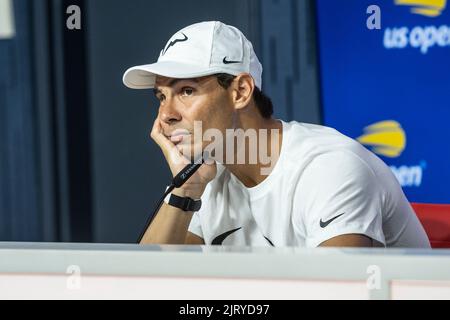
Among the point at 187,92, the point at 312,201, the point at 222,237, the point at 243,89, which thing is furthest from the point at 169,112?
the point at 312,201

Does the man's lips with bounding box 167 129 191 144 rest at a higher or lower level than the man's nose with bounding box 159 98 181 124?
lower

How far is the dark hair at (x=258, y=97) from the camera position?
1909 millimetres

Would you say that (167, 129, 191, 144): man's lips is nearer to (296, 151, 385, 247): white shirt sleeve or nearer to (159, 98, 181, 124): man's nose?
(159, 98, 181, 124): man's nose

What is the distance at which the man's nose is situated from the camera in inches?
74.1

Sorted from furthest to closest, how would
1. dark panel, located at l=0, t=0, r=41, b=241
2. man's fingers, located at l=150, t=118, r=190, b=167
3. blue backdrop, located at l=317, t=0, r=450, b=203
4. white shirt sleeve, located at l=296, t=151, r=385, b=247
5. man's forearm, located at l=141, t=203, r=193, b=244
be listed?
1. dark panel, located at l=0, t=0, r=41, b=241
2. blue backdrop, located at l=317, t=0, r=450, b=203
3. man's fingers, located at l=150, t=118, r=190, b=167
4. man's forearm, located at l=141, t=203, r=193, b=244
5. white shirt sleeve, located at l=296, t=151, r=385, b=247

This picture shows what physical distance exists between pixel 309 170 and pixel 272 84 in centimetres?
170

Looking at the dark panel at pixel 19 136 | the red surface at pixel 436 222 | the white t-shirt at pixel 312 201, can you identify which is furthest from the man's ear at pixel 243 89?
the dark panel at pixel 19 136

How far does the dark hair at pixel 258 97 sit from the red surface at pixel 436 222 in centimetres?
40

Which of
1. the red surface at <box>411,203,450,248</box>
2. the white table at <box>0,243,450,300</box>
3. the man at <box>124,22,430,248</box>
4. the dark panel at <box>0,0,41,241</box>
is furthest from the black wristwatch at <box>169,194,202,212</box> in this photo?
the dark panel at <box>0,0,41,241</box>

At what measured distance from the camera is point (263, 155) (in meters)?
1.85

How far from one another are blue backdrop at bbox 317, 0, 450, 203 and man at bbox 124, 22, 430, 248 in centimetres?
146

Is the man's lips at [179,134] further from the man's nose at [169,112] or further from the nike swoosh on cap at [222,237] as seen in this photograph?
the nike swoosh on cap at [222,237]

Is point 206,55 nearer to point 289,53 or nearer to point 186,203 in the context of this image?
point 186,203
